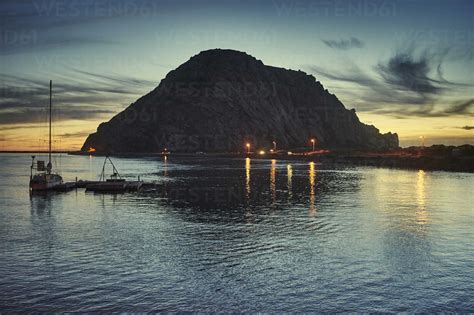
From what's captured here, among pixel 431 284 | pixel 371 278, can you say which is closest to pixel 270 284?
pixel 371 278

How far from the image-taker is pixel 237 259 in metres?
26.7

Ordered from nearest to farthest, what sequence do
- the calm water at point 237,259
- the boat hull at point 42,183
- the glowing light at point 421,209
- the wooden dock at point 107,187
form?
the calm water at point 237,259, the glowing light at point 421,209, the wooden dock at point 107,187, the boat hull at point 42,183

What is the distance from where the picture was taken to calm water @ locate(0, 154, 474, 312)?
19.8 meters

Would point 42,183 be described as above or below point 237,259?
above

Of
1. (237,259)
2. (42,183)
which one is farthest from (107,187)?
(237,259)

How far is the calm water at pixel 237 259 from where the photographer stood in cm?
1980

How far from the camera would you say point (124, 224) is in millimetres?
40219

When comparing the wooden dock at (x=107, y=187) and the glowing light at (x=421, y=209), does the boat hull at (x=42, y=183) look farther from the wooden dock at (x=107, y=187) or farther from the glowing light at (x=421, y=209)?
the glowing light at (x=421, y=209)

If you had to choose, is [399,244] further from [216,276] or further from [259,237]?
[216,276]

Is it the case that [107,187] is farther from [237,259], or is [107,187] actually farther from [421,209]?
[237,259]

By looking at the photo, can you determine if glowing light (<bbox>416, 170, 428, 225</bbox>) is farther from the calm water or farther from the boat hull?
the boat hull

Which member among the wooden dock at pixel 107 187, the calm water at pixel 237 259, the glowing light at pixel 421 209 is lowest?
the calm water at pixel 237 259

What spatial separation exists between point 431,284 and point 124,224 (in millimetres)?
27413

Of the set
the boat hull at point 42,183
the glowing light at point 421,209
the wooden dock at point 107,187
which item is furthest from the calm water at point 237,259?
the boat hull at point 42,183
